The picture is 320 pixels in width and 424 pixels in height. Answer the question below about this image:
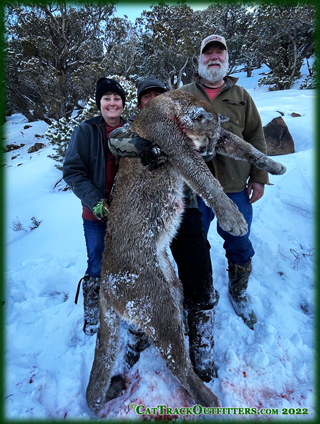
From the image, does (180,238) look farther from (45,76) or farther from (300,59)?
(300,59)

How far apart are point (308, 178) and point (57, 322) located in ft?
18.5

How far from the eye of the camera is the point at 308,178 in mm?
5188

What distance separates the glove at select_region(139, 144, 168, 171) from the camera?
227 centimetres

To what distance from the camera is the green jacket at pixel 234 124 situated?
2.92m

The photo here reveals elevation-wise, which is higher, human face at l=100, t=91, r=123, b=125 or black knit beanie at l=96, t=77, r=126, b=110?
black knit beanie at l=96, t=77, r=126, b=110

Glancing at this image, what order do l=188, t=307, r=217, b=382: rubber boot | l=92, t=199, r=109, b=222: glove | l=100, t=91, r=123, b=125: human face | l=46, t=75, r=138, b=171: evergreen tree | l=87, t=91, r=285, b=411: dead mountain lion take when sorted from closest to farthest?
l=87, t=91, r=285, b=411: dead mountain lion → l=188, t=307, r=217, b=382: rubber boot → l=92, t=199, r=109, b=222: glove → l=100, t=91, r=123, b=125: human face → l=46, t=75, r=138, b=171: evergreen tree

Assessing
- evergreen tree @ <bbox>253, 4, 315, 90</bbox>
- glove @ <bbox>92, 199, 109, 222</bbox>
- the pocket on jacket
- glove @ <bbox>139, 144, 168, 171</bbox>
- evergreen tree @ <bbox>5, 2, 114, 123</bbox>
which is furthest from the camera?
evergreen tree @ <bbox>253, 4, 315, 90</bbox>

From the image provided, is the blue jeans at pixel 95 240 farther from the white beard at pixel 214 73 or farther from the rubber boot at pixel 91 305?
the white beard at pixel 214 73

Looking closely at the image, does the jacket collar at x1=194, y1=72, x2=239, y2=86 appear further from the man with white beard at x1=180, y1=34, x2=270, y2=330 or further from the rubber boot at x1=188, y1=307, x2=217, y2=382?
the rubber boot at x1=188, y1=307, x2=217, y2=382

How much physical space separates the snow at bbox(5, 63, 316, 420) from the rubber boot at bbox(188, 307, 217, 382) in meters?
0.16

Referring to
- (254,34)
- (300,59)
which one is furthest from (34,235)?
(254,34)

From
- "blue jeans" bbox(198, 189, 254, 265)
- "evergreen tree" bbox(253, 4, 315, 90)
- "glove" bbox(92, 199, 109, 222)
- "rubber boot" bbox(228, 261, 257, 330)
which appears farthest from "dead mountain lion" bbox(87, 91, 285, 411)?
"evergreen tree" bbox(253, 4, 315, 90)

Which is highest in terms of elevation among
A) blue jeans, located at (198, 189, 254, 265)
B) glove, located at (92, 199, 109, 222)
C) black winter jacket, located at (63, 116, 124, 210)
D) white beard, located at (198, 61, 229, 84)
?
white beard, located at (198, 61, 229, 84)

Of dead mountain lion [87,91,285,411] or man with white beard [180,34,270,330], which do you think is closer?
dead mountain lion [87,91,285,411]
